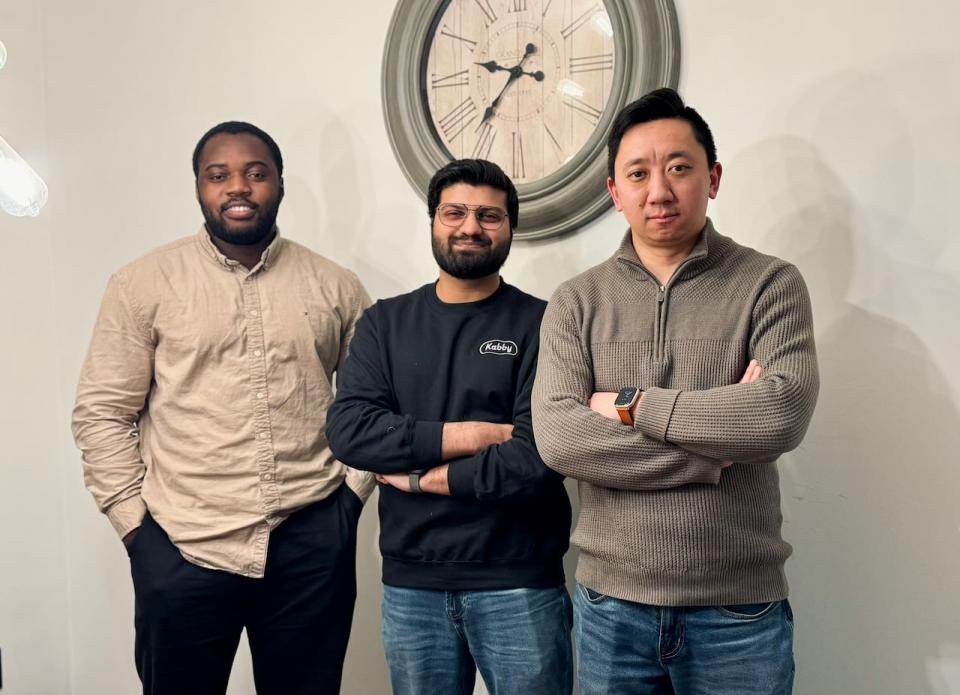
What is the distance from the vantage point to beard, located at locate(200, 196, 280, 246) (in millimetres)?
2279

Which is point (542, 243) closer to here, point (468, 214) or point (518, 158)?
point (518, 158)

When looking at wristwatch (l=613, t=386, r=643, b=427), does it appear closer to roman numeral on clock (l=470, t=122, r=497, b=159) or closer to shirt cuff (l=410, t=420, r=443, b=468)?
shirt cuff (l=410, t=420, r=443, b=468)

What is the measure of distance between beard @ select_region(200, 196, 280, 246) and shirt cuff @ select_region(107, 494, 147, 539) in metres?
0.66

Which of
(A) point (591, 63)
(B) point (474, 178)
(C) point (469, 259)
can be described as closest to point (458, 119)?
(A) point (591, 63)

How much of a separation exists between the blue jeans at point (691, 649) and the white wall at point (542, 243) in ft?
1.39

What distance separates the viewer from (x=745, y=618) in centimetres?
164

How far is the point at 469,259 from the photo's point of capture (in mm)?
2025

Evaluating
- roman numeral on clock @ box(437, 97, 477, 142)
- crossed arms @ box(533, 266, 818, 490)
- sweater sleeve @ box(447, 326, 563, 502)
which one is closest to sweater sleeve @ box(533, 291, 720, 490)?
crossed arms @ box(533, 266, 818, 490)

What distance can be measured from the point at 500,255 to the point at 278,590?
37.0 inches

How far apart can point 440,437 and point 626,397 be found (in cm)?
43

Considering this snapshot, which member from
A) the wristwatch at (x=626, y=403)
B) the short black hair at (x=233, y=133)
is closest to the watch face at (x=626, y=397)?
the wristwatch at (x=626, y=403)

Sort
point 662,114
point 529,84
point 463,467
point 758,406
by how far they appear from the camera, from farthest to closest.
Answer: point 529,84
point 463,467
point 662,114
point 758,406

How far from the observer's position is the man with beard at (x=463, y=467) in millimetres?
1906

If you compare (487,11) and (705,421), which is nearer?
(705,421)
